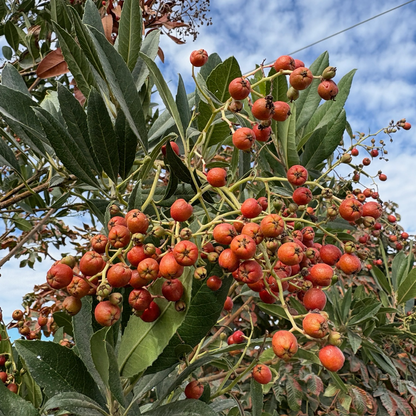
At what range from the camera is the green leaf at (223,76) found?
3.88 feet

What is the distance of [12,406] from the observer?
36.1 inches

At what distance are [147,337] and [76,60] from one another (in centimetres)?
89

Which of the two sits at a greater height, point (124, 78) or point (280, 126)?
point (280, 126)

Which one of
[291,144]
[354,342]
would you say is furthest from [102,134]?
[354,342]

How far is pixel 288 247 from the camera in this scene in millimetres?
920

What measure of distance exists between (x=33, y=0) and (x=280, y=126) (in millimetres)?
2344

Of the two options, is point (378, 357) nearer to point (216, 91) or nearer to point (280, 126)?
Answer: point (280, 126)

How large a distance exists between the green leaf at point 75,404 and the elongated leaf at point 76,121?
67cm

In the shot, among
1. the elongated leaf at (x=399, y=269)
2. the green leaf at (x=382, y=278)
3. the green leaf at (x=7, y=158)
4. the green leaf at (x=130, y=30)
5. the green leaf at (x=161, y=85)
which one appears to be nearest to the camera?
the green leaf at (x=161, y=85)

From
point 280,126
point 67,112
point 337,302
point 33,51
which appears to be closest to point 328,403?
point 337,302

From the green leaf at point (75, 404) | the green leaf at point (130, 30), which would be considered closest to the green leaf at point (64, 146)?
the green leaf at point (130, 30)

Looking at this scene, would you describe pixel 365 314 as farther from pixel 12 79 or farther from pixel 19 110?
pixel 12 79

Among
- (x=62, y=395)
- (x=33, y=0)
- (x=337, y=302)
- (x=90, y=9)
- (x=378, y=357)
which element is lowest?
(x=62, y=395)

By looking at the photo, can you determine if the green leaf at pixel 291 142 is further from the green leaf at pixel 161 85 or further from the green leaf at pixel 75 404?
the green leaf at pixel 75 404
